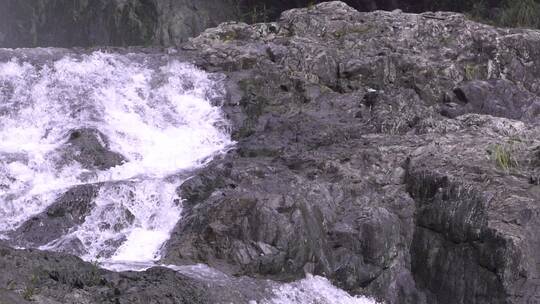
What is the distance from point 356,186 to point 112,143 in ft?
14.4

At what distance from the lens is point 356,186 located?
1383cm

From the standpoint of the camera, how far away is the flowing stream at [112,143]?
12375 mm

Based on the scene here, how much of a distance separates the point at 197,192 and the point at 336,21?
764 cm

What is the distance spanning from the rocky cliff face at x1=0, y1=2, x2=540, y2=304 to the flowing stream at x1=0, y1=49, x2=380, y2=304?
0.36 m

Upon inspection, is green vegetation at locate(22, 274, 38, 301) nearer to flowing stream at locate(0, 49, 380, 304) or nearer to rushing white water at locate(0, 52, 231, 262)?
flowing stream at locate(0, 49, 380, 304)

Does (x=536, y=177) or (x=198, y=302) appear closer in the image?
(x=198, y=302)

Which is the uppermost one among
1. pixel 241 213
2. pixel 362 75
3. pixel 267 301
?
pixel 362 75

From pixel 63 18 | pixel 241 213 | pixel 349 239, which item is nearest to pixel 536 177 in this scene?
pixel 349 239

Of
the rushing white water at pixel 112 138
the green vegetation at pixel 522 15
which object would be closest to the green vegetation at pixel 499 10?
the green vegetation at pixel 522 15


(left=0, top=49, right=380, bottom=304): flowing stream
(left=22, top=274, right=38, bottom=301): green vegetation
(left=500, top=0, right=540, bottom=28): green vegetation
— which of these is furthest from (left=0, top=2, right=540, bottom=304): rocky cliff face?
(left=500, top=0, right=540, bottom=28): green vegetation

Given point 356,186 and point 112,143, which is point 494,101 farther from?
point 112,143

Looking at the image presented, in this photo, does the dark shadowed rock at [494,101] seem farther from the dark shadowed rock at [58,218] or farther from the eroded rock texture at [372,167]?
the dark shadowed rock at [58,218]

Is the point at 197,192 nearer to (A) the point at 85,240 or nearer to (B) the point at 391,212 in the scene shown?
(A) the point at 85,240

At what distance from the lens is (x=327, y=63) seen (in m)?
18.3
